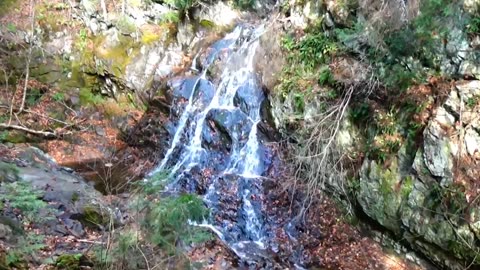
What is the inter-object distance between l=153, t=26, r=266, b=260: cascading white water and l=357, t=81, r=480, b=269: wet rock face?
108 inches

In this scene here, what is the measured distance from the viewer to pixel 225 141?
30.8 feet

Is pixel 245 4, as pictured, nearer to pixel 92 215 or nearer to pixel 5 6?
pixel 5 6

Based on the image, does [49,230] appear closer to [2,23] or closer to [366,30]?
[366,30]

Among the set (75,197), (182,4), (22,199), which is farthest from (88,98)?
(22,199)

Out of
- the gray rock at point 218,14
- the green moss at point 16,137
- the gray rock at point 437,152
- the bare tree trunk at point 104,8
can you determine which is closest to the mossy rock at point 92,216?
the green moss at point 16,137

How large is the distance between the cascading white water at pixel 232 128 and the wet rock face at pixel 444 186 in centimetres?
275

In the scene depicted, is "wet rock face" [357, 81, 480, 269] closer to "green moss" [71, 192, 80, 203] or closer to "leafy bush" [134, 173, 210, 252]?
"leafy bush" [134, 173, 210, 252]

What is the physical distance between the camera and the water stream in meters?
7.78

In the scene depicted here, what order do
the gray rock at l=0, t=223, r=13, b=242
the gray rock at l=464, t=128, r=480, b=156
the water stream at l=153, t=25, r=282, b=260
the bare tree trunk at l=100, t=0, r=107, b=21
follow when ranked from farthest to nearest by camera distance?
the bare tree trunk at l=100, t=0, r=107, b=21 < the water stream at l=153, t=25, r=282, b=260 < the gray rock at l=464, t=128, r=480, b=156 < the gray rock at l=0, t=223, r=13, b=242

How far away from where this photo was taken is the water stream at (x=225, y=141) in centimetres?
778

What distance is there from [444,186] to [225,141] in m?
4.91

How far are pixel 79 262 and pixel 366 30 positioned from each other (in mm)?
6059

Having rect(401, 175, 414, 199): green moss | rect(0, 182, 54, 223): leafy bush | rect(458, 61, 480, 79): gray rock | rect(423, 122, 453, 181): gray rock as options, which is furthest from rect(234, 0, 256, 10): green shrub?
rect(0, 182, 54, 223): leafy bush

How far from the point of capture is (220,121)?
9594 millimetres
